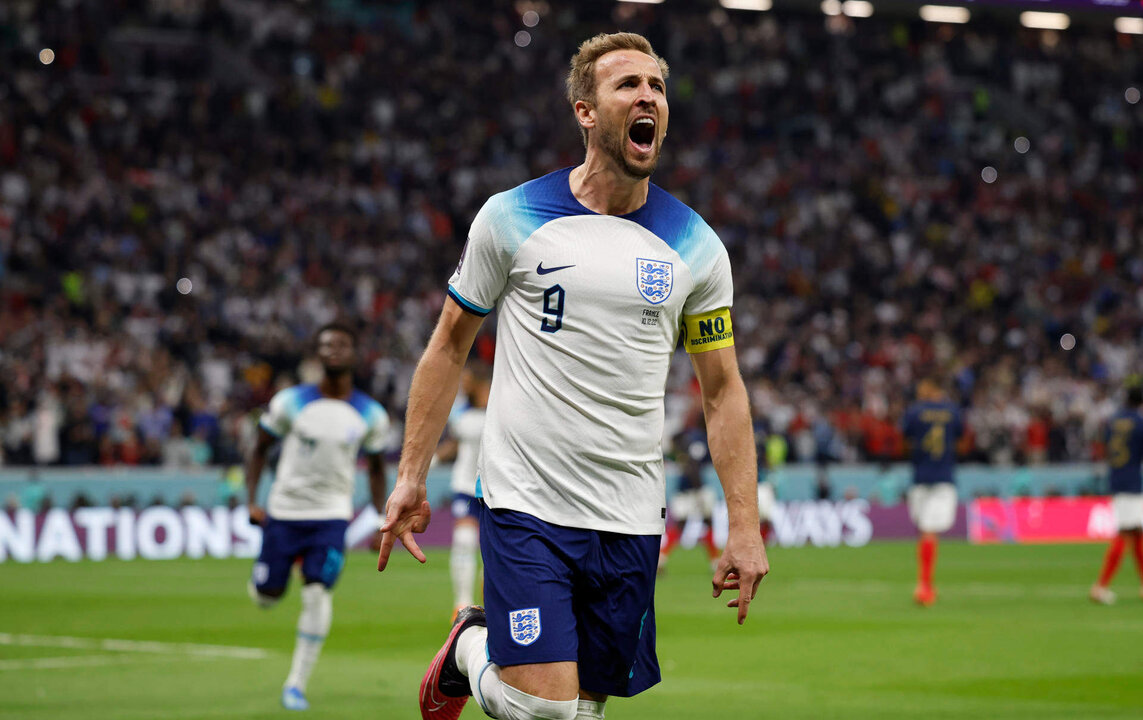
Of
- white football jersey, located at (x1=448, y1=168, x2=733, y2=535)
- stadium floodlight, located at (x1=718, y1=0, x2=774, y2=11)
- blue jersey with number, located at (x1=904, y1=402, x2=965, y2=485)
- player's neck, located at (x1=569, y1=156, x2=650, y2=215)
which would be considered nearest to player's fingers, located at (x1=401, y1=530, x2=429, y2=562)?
white football jersey, located at (x1=448, y1=168, x2=733, y2=535)

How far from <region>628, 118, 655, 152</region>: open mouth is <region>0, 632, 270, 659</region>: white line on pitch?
27.4ft

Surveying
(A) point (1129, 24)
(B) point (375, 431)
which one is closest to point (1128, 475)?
(B) point (375, 431)

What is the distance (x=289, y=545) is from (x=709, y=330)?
5.74 meters

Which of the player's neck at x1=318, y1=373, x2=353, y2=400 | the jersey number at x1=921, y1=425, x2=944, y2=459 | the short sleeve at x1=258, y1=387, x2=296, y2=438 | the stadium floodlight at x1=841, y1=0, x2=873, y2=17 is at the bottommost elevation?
the jersey number at x1=921, y1=425, x2=944, y2=459

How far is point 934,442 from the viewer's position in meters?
18.2

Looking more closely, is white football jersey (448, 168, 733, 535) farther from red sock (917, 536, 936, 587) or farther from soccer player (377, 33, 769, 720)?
red sock (917, 536, 936, 587)

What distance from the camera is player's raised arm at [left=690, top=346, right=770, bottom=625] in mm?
5305

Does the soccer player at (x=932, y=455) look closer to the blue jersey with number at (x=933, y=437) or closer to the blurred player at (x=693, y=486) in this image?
the blue jersey with number at (x=933, y=437)

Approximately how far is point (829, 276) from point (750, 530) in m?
32.4

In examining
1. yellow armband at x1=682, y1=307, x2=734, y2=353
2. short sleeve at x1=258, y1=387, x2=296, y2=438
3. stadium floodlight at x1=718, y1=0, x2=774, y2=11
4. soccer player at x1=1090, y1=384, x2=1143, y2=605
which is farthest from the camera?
stadium floodlight at x1=718, y1=0, x2=774, y2=11

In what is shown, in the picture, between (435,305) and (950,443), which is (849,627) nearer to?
(950,443)

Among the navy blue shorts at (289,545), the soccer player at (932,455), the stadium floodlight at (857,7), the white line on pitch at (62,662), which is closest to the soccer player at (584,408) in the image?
the navy blue shorts at (289,545)

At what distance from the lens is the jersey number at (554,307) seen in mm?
5379

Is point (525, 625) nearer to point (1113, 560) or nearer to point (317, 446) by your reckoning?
point (317, 446)
